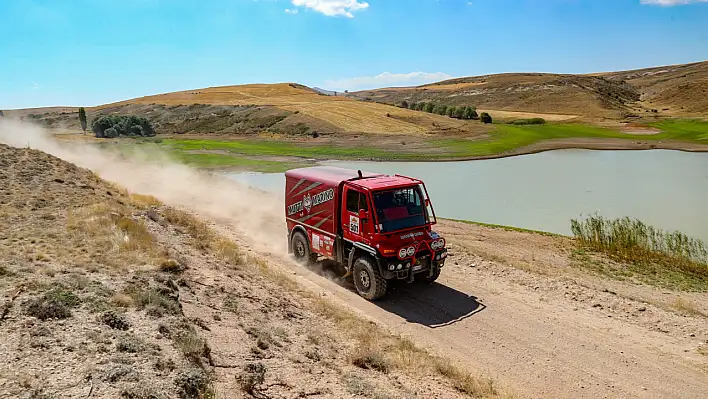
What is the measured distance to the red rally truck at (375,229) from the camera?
12.8m

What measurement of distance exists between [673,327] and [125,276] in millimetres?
12097

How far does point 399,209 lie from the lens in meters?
13.3

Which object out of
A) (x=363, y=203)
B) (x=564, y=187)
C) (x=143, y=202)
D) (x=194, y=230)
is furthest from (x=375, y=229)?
(x=564, y=187)

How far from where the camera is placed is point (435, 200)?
88.4ft

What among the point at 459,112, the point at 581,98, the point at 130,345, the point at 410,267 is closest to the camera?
the point at 130,345

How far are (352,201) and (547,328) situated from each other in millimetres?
5795

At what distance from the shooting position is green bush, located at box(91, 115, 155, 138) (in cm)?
6575

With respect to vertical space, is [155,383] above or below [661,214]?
above

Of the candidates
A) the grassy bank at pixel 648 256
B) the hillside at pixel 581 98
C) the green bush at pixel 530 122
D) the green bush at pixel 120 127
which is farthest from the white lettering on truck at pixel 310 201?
the hillside at pixel 581 98

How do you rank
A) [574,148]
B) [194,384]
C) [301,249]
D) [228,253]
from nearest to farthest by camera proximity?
1. [194,384]
2. [228,253]
3. [301,249]
4. [574,148]

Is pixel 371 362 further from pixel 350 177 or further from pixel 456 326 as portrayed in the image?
pixel 350 177

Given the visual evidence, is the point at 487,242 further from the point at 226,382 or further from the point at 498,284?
the point at 226,382

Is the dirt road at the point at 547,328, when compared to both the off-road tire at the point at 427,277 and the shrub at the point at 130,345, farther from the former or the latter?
the shrub at the point at 130,345

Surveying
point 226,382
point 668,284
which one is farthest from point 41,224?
point 668,284
